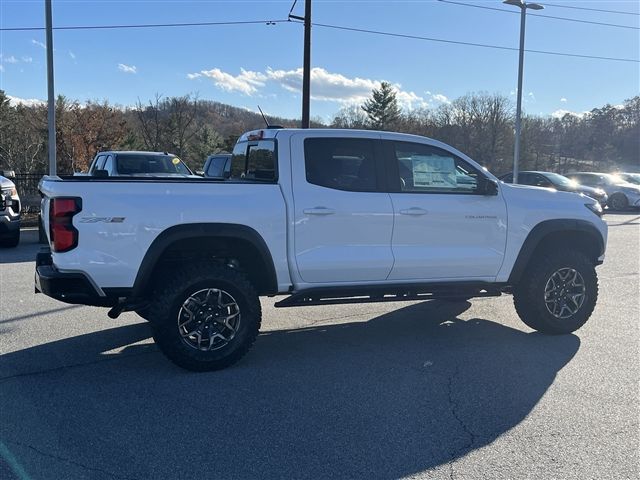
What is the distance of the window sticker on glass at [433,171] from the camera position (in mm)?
5363

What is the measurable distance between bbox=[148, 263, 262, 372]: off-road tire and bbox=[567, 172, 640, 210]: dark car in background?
23072 millimetres

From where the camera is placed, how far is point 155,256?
4.41 m

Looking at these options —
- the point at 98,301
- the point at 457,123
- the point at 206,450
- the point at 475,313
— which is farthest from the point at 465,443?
the point at 457,123

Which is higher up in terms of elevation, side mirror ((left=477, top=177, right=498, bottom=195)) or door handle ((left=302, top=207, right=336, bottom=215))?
side mirror ((left=477, top=177, right=498, bottom=195))

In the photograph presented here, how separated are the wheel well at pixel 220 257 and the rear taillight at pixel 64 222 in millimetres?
654

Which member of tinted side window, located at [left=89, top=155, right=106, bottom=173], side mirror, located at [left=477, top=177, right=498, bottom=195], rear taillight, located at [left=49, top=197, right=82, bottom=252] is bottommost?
rear taillight, located at [left=49, top=197, right=82, bottom=252]

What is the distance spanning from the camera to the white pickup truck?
4355mm

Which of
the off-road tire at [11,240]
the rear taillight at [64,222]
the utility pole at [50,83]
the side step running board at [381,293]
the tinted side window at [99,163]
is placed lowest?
the off-road tire at [11,240]

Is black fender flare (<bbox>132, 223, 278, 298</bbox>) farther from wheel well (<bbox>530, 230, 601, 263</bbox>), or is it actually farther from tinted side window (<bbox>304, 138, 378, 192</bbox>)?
wheel well (<bbox>530, 230, 601, 263</bbox>)

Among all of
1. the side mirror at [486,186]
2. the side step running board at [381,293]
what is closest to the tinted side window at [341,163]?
the side step running board at [381,293]

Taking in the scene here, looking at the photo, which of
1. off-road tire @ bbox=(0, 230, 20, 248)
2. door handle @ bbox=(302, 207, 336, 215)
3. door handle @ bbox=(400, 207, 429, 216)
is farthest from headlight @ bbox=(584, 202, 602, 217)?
off-road tire @ bbox=(0, 230, 20, 248)

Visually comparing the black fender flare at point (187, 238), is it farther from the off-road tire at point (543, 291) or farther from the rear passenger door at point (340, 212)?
the off-road tire at point (543, 291)

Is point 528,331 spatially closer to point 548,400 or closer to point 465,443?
point 548,400

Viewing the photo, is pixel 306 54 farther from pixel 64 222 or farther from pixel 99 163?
pixel 64 222
